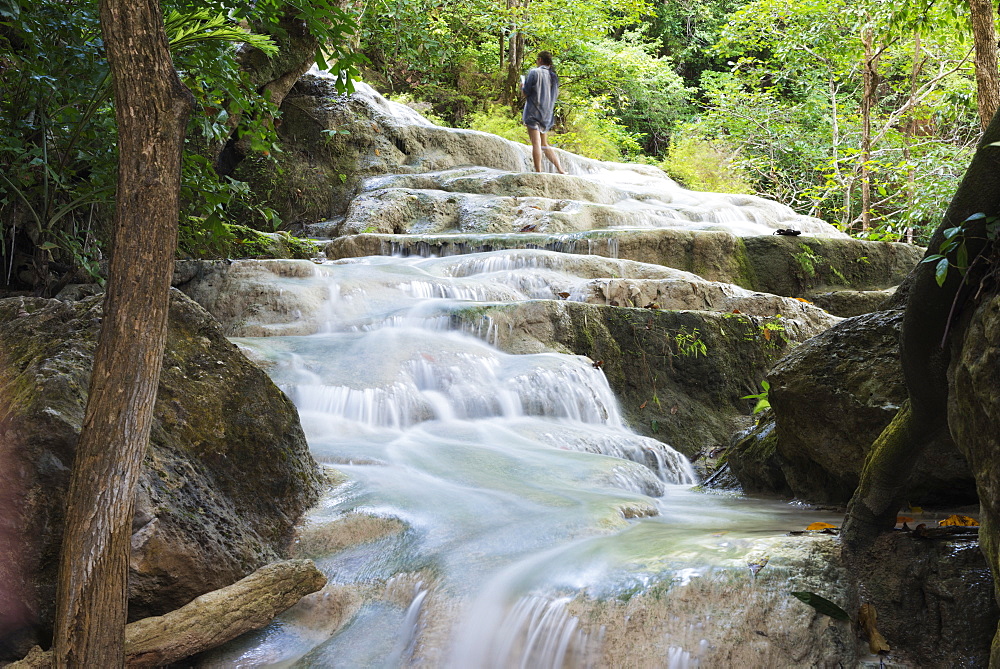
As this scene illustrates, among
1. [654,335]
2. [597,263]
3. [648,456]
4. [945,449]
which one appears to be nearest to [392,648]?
[945,449]

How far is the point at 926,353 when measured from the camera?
7.53ft

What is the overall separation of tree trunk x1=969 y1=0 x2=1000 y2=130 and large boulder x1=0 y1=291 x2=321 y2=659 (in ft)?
22.0

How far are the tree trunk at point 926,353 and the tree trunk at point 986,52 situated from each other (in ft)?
18.0

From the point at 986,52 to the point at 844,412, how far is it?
511cm

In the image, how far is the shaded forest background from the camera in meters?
4.18

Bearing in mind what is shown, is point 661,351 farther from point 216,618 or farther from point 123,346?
point 123,346

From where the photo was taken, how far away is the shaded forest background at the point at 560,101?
4.18m

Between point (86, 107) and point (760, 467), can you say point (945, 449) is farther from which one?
point (86, 107)

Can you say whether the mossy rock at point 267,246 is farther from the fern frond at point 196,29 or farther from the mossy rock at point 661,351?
the fern frond at point 196,29

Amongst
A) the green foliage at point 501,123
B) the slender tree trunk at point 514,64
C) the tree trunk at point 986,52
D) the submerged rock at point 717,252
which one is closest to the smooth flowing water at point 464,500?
the submerged rock at point 717,252

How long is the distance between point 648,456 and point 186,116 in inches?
160

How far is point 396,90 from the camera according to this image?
1967 cm

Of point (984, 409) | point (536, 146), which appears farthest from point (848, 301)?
point (984, 409)

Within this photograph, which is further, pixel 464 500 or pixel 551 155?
pixel 551 155
